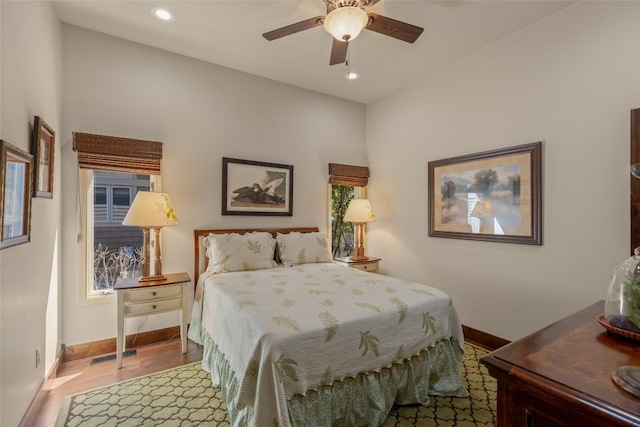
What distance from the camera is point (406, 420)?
193 centimetres

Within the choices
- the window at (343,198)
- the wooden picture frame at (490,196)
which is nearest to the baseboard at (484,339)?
the wooden picture frame at (490,196)

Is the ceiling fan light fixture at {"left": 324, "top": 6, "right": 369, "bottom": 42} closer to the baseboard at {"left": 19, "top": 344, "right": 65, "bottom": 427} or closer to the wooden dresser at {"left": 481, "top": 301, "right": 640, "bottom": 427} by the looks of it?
the wooden dresser at {"left": 481, "top": 301, "right": 640, "bottom": 427}

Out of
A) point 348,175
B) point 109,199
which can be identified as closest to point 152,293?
point 109,199

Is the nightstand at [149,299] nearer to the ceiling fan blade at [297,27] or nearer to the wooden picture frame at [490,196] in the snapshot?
the ceiling fan blade at [297,27]

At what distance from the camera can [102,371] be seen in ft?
8.34

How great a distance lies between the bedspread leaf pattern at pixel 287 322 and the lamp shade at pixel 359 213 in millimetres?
2409

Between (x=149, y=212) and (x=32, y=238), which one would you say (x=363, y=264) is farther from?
(x=32, y=238)

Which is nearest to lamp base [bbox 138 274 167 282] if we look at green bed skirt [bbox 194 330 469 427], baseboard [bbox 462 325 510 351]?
green bed skirt [bbox 194 330 469 427]

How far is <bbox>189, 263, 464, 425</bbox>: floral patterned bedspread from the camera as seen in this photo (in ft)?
4.94

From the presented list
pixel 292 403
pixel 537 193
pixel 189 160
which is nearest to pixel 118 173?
pixel 189 160

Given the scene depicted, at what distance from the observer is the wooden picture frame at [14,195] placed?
1467mm

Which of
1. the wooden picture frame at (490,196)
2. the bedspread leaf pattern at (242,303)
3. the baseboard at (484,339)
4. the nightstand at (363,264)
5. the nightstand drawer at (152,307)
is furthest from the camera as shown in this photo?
the nightstand at (363,264)

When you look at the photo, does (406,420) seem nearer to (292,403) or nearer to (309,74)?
(292,403)

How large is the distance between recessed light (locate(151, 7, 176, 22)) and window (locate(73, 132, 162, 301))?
3.65 feet
